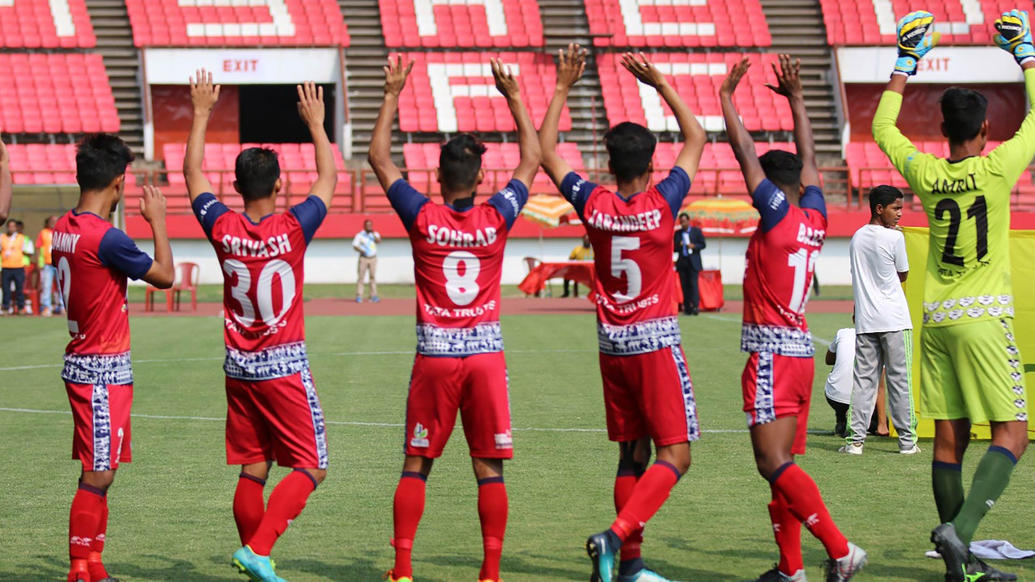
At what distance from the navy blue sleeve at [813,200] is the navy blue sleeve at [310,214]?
239 cm

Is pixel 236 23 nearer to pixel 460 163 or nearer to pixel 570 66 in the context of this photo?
pixel 570 66

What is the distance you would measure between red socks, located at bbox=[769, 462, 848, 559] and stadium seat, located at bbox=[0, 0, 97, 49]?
38551 millimetres

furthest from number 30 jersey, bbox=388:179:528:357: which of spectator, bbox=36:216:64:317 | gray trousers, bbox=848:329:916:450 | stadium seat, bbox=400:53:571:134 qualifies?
stadium seat, bbox=400:53:571:134

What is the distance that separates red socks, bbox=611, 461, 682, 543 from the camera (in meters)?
5.93

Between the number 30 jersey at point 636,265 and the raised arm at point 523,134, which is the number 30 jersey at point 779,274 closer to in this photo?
the number 30 jersey at point 636,265

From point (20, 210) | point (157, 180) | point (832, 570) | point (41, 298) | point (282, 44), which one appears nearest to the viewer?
point (832, 570)

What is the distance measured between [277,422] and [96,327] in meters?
1.04

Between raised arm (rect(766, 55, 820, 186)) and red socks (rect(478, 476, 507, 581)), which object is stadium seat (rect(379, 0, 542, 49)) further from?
red socks (rect(478, 476, 507, 581))

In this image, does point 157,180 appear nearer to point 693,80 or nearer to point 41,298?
point 41,298

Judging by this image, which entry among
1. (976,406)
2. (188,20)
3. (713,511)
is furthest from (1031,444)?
(188,20)

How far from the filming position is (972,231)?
257 inches

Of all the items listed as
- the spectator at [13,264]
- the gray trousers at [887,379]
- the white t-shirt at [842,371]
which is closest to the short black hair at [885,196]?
the gray trousers at [887,379]

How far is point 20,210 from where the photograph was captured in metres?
29.8

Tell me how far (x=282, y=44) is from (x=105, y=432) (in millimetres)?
35975
